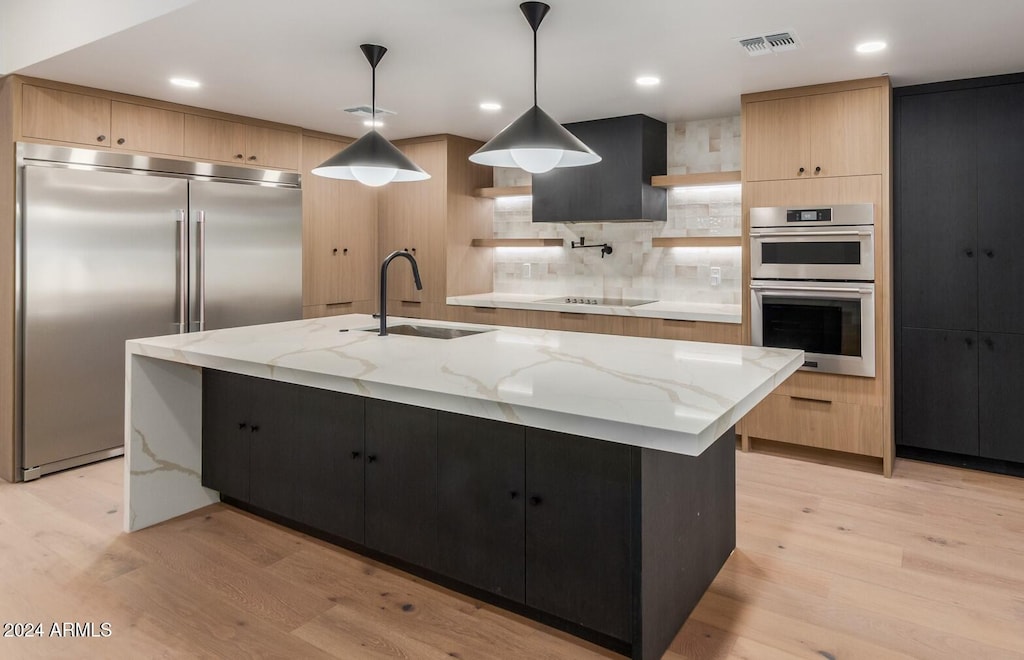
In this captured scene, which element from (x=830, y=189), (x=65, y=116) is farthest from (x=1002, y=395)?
(x=65, y=116)

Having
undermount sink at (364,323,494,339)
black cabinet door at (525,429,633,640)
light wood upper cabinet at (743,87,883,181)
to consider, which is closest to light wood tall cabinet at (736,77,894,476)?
light wood upper cabinet at (743,87,883,181)

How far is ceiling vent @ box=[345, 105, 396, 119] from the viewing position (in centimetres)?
448

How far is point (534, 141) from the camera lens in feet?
8.21

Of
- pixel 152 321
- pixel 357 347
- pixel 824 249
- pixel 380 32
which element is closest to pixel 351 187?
pixel 152 321

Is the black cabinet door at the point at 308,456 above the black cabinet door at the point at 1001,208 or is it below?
below

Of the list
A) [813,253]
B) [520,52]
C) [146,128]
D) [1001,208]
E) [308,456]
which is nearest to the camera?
[308,456]

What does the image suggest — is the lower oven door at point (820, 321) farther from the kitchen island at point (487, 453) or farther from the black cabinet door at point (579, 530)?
the black cabinet door at point (579, 530)

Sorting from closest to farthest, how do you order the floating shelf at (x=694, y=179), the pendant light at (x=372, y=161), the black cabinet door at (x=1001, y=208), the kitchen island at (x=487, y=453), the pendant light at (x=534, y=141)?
the kitchen island at (x=487, y=453)
the pendant light at (x=534, y=141)
the pendant light at (x=372, y=161)
the black cabinet door at (x=1001, y=208)
the floating shelf at (x=694, y=179)

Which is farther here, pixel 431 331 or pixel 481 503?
pixel 431 331

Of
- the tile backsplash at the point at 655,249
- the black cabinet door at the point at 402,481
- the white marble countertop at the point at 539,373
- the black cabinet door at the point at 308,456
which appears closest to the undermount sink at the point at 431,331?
the white marble countertop at the point at 539,373

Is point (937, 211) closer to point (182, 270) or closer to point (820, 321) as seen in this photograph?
point (820, 321)

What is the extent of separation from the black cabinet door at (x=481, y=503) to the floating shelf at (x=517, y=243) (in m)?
3.39

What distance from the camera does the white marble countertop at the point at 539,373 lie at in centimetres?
169

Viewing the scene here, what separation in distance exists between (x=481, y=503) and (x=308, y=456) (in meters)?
0.90
